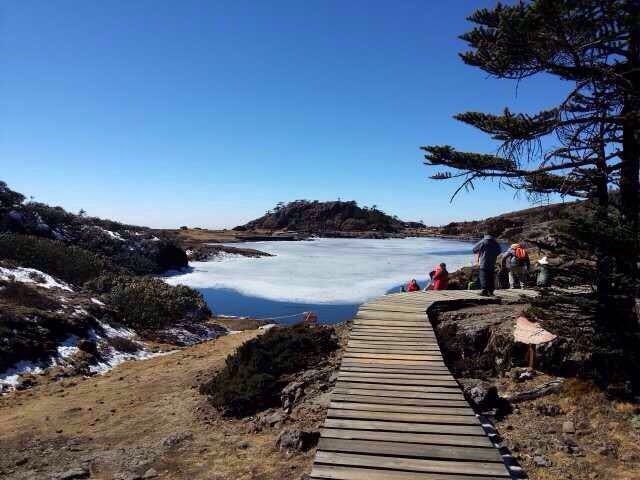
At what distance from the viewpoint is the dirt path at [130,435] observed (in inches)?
276

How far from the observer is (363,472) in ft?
15.8

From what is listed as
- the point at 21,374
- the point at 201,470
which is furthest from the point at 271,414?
the point at 21,374

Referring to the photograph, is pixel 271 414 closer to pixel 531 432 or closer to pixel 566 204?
pixel 531 432

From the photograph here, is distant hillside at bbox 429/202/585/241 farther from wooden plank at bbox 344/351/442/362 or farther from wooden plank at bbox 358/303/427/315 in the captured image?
wooden plank at bbox 344/351/442/362

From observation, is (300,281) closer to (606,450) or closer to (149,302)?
(149,302)

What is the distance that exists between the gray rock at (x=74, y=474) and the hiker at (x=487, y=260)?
32.5 feet

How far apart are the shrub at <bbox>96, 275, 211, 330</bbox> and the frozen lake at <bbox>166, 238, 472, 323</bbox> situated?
3433 mm

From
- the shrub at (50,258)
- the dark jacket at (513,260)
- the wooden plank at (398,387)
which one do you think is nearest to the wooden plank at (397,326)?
the wooden plank at (398,387)

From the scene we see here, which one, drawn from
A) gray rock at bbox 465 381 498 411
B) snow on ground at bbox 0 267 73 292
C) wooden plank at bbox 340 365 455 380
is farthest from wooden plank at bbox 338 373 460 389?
snow on ground at bbox 0 267 73 292

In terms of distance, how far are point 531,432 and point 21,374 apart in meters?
13.1

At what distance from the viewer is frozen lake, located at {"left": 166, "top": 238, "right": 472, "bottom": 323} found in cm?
2618

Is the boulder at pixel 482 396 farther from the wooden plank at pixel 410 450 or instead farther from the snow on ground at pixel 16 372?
the snow on ground at pixel 16 372

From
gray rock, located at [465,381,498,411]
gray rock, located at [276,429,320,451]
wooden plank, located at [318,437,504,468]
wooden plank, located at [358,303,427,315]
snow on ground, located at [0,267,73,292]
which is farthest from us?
snow on ground, located at [0,267,73,292]

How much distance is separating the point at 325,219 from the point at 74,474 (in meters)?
113
